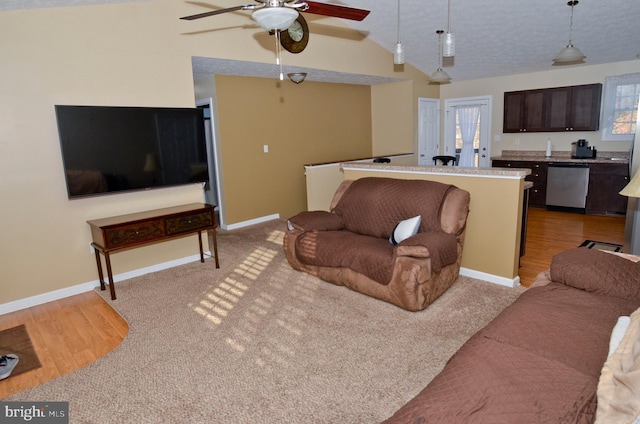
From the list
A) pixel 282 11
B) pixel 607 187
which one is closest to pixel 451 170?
pixel 282 11

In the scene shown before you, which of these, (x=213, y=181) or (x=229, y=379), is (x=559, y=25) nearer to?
(x=213, y=181)

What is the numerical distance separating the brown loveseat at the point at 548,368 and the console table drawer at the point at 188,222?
2.95 metres

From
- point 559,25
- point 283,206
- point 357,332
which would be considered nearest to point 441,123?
point 559,25

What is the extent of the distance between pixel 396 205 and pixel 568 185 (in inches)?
169

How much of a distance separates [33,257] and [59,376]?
151cm

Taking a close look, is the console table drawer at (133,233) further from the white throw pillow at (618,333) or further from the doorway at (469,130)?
the doorway at (469,130)

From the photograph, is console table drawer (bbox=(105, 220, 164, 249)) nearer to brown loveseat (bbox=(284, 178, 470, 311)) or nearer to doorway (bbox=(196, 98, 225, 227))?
brown loveseat (bbox=(284, 178, 470, 311))

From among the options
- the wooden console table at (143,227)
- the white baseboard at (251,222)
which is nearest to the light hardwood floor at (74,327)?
the wooden console table at (143,227)

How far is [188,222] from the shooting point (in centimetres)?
390

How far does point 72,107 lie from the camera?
11.4ft

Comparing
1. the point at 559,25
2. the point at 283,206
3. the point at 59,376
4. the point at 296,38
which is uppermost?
the point at 559,25

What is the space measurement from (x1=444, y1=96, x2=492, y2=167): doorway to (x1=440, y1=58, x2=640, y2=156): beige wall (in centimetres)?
11

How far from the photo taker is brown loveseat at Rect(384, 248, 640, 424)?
1277 millimetres

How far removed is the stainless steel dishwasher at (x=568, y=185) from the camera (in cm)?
620
